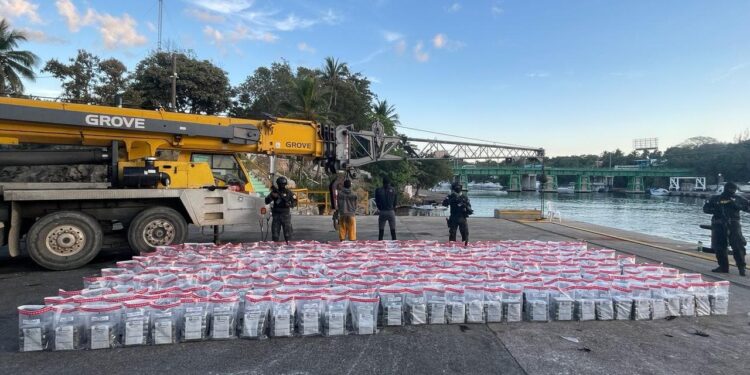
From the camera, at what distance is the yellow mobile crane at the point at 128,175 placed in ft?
23.5

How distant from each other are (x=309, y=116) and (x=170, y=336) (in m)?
27.2

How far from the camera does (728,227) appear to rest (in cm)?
754

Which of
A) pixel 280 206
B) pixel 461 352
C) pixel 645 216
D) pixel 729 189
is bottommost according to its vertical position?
pixel 645 216

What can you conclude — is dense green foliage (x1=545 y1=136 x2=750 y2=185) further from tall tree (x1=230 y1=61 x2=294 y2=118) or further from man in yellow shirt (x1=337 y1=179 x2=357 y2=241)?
man in yellow shirt (x1=337 y1=179 x2=357 y2=241)

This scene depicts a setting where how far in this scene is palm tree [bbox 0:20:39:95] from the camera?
94.9 feet

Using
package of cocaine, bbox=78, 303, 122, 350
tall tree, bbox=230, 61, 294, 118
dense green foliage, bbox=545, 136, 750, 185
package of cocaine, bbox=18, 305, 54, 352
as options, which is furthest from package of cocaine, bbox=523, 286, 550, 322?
dense green foliage, bbox=545, 136, 750, 185

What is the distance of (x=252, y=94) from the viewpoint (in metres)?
39.9

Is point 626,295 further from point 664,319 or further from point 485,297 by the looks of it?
point 485,297

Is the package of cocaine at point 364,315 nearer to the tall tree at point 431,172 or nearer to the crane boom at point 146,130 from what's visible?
the crane boom at point 146,130

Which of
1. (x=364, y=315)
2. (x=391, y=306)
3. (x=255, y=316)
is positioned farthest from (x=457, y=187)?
(x=255, y=316)

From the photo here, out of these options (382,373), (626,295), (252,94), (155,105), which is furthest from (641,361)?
(252,94)

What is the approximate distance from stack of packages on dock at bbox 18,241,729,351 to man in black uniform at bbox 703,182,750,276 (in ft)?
9.93

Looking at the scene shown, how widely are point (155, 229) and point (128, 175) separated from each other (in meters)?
1.20

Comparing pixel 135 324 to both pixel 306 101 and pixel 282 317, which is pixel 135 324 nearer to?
pixel 282 317
